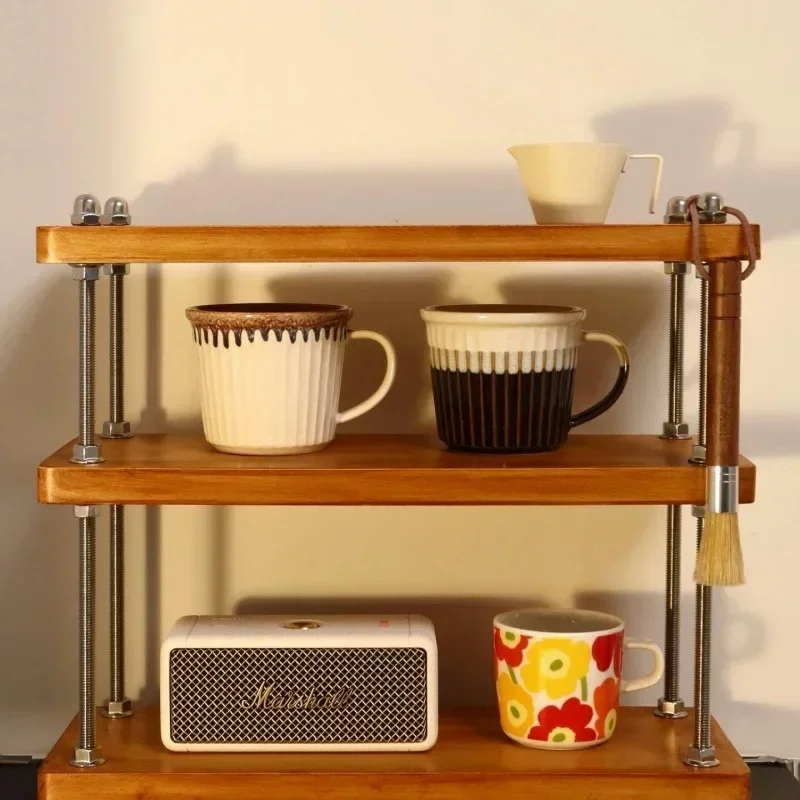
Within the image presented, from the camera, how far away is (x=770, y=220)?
3.02 feet

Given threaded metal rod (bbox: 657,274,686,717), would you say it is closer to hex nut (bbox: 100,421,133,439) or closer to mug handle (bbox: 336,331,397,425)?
mug handle (bbox: 336,331,397,425)

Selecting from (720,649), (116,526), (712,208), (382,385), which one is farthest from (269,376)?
(720,649)

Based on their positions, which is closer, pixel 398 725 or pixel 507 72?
pixel 398 725

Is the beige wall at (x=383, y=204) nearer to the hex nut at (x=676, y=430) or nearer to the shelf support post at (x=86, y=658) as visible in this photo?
the hex nut at (x=676, y=430)

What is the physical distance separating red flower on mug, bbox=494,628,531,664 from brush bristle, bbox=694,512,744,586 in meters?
0.13

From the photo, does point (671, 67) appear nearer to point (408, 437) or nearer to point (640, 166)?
point (640, 166)

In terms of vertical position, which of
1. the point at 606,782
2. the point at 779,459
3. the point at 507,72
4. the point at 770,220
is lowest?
the point at 606,782

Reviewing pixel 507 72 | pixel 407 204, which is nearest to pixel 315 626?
pixel 407 204

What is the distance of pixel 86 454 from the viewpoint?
2.53 ft

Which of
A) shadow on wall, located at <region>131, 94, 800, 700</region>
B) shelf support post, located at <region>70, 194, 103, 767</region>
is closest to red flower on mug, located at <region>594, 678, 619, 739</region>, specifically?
shadow on wall, located at <region>131, 94, 800, 700</region>

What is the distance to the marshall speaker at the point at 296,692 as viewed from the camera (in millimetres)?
802

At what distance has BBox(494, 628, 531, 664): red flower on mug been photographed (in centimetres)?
81

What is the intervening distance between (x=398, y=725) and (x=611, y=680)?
145 millimetres

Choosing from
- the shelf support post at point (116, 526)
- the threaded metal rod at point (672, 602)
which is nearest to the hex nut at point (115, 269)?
the shelf support post at point (116, 526)
